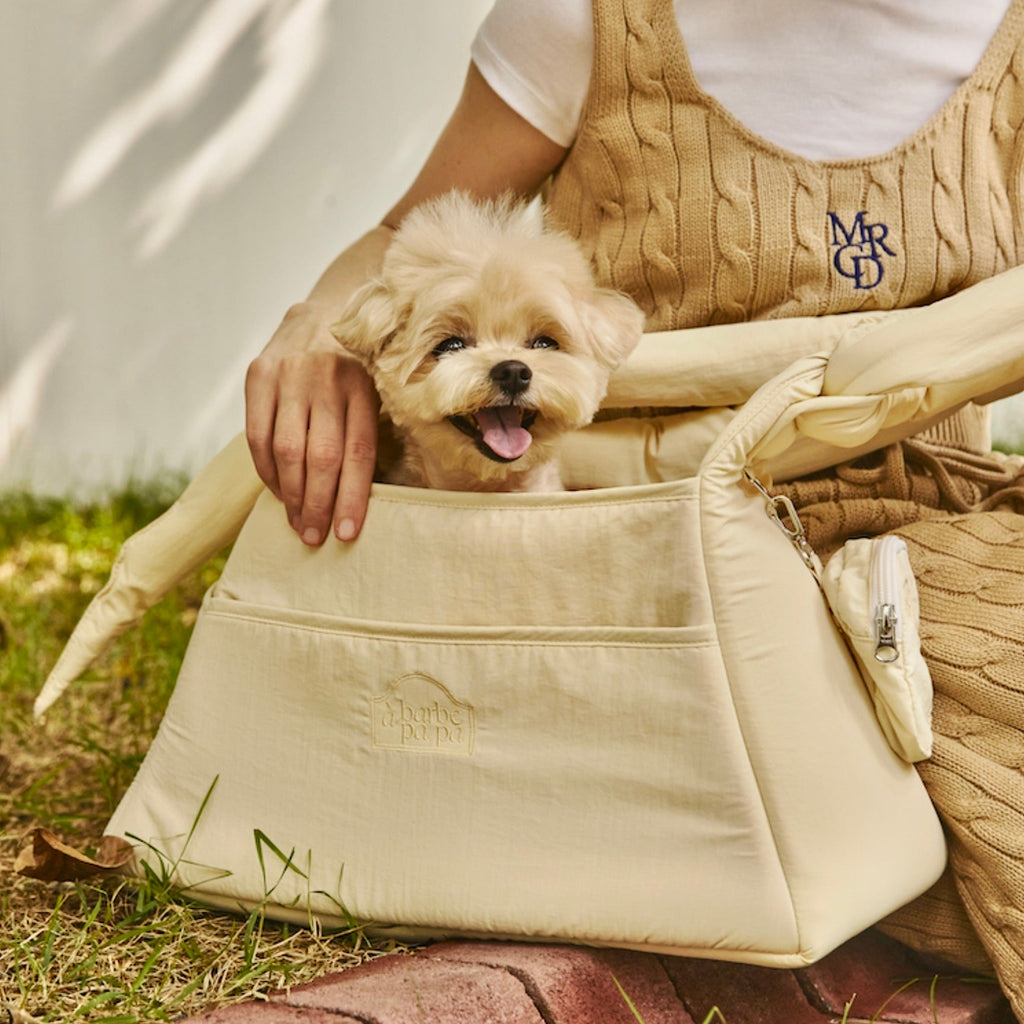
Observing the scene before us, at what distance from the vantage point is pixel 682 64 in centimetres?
129

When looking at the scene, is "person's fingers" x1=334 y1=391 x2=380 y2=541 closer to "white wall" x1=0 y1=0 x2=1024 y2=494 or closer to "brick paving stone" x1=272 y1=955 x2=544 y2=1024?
"brick paving stone" x1=272 y1=955 x2=544 y2=1024

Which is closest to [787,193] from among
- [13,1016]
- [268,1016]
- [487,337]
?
[487,337]

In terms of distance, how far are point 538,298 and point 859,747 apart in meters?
0.55

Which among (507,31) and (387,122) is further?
(387,122)

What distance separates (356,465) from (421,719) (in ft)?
0.88

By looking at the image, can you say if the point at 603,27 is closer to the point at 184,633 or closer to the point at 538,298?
the point at 538,298

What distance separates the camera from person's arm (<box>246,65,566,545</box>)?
3.76 feet

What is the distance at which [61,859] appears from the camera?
3.80 feet

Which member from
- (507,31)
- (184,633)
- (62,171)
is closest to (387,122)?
(62,171)

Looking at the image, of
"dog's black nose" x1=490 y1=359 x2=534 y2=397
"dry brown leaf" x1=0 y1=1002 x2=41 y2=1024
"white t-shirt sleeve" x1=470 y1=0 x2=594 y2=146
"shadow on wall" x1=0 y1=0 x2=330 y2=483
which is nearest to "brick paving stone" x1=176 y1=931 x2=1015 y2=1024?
"dry brown leaf" x1=0 y1=1002 x2=41 y2=1024

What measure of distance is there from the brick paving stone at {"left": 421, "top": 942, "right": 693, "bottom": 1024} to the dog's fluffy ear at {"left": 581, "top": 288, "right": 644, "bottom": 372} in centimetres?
59

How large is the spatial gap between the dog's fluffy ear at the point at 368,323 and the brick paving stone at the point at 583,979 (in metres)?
0.60

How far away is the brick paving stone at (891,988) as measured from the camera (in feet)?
3.62

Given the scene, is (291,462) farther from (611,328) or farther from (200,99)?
(200,99)
